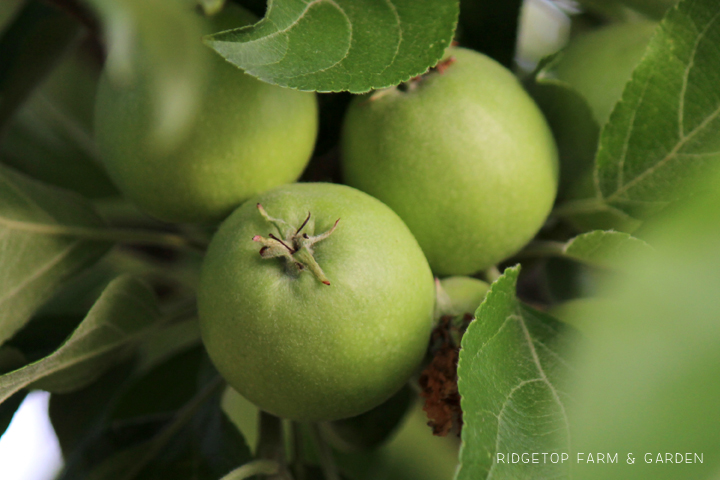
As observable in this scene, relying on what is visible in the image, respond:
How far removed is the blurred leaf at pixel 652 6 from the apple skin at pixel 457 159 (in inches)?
10.0

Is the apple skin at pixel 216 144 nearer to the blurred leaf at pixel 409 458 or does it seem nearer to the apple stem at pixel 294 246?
the apple stem at pixel 294 246

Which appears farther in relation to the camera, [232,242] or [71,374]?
[71,374]

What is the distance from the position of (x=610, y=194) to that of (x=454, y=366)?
8.9 inches

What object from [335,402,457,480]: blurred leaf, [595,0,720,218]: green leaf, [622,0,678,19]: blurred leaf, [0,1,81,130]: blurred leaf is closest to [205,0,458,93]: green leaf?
[595,0,720,218]: green leaf

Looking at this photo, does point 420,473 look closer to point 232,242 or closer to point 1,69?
point 232,242

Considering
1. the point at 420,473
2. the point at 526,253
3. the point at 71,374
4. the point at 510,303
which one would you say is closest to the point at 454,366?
the point at 510,303

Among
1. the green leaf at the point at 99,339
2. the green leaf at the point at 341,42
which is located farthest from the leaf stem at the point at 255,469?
the green leaf at the point at 341,42

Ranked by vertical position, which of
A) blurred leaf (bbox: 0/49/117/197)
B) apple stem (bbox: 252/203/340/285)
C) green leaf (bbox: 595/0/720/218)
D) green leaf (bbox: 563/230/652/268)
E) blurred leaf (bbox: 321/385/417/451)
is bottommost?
blurred leaf (bbox: 321/385/417/451)

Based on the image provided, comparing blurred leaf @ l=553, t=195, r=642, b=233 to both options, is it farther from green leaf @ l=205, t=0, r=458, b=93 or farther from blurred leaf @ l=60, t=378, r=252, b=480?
blurred leaf @ l=60, t=378, r=252, b=480

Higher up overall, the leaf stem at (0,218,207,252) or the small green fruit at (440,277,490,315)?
the small green fruit at (440,277,490,315)

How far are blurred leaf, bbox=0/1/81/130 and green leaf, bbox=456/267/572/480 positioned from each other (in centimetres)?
63

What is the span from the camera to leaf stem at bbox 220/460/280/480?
0.51 meters

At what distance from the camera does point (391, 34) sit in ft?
1.47

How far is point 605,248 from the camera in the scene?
0.49m
